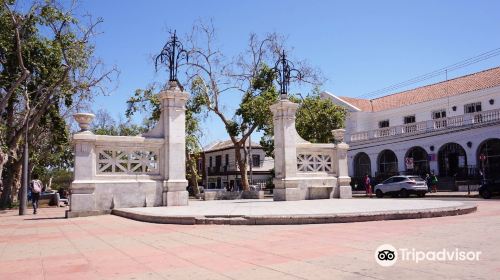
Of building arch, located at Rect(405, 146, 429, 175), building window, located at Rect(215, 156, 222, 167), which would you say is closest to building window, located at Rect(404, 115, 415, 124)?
building arch, located at Rect(405, 146, 429, 175)

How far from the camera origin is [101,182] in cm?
1354

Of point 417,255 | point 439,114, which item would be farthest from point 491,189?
point 417,255

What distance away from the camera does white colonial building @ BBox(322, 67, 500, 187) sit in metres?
31.5

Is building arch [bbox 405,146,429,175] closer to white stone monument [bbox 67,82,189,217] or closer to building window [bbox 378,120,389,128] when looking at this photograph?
building window [bbox 378,120,389,128]

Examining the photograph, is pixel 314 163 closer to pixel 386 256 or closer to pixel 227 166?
pixel 386 256

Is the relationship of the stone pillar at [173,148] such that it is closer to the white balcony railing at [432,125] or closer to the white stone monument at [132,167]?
the white stone monument at [132,167]

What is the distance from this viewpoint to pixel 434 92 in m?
39.7

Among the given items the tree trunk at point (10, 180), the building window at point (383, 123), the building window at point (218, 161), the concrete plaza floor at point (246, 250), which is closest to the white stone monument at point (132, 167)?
the concrete plaza floor at point (246, 250)

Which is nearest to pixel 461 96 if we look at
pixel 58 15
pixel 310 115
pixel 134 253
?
pixel 310 115

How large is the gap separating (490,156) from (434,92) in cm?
1000

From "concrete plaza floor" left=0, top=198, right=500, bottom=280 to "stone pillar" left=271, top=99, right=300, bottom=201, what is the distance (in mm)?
7347

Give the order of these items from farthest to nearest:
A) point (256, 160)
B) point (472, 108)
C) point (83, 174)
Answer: point (256, 160)
point (472, 108)
point (83, 174)

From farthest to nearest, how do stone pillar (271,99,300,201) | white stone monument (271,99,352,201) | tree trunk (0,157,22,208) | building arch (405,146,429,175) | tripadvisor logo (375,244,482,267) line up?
building arch (405,146,429,175)
tree trunk (0,157,22,208)
white stone monument (271,99,352,201)
stone pillar (271,99,300,201)
tripadvisor logo (375,244,482,267)

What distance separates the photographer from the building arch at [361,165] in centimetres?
4100
